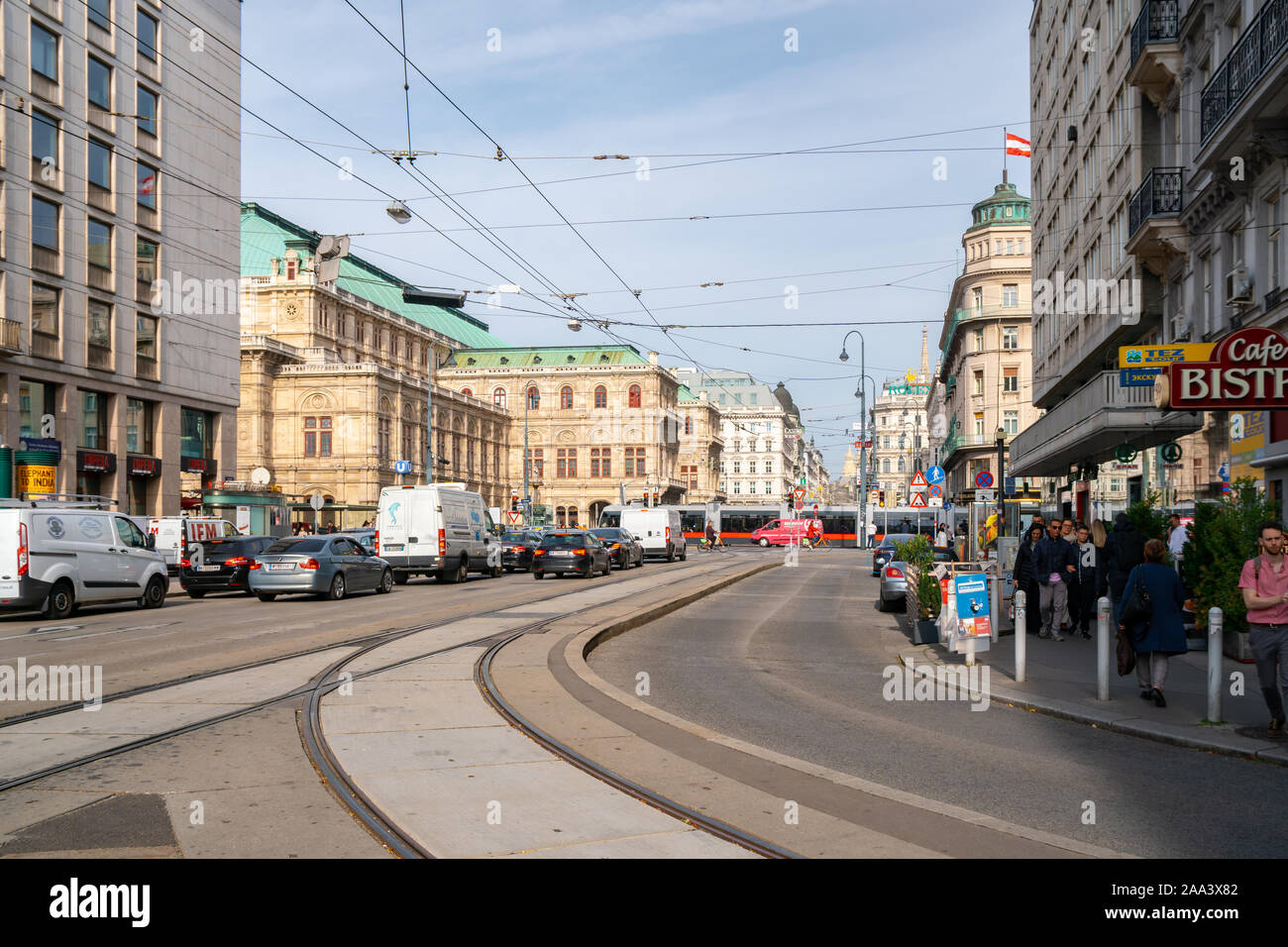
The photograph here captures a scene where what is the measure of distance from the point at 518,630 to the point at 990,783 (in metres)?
9.99

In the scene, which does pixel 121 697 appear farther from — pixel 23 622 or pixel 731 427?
pixel 731 427

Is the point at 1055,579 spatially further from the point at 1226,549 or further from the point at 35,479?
the point at 35,479

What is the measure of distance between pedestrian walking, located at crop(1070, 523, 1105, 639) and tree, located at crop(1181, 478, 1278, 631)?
2.57 m

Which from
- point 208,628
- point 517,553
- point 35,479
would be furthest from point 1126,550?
point 35,479

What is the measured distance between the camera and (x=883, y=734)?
923 centimetres

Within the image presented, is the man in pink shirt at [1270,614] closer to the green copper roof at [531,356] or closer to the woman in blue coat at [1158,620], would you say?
the woman in blue coat at [1158,620]

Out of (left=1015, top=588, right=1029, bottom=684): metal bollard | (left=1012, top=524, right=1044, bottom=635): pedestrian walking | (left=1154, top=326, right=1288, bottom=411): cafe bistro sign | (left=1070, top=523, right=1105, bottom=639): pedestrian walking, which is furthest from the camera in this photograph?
(left=1012, top=524, right=1044, bottom=635): pedestrian walking

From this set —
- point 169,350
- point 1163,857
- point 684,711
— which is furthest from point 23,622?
point 169,350

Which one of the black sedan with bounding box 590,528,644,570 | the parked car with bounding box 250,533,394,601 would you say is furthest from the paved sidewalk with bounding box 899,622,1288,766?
the black sedan with bounding box 590,528,644,570

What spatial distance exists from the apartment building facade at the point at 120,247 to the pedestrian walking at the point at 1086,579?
27.9 m

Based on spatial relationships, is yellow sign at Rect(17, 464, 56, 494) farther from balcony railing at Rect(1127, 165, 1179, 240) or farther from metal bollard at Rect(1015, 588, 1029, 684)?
balcony railing at Rect(1127, 165, 1179, 240)

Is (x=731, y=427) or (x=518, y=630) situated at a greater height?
(x=731, y=427)

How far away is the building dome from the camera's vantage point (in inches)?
2817

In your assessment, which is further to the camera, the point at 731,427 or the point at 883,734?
the point at 731,427
